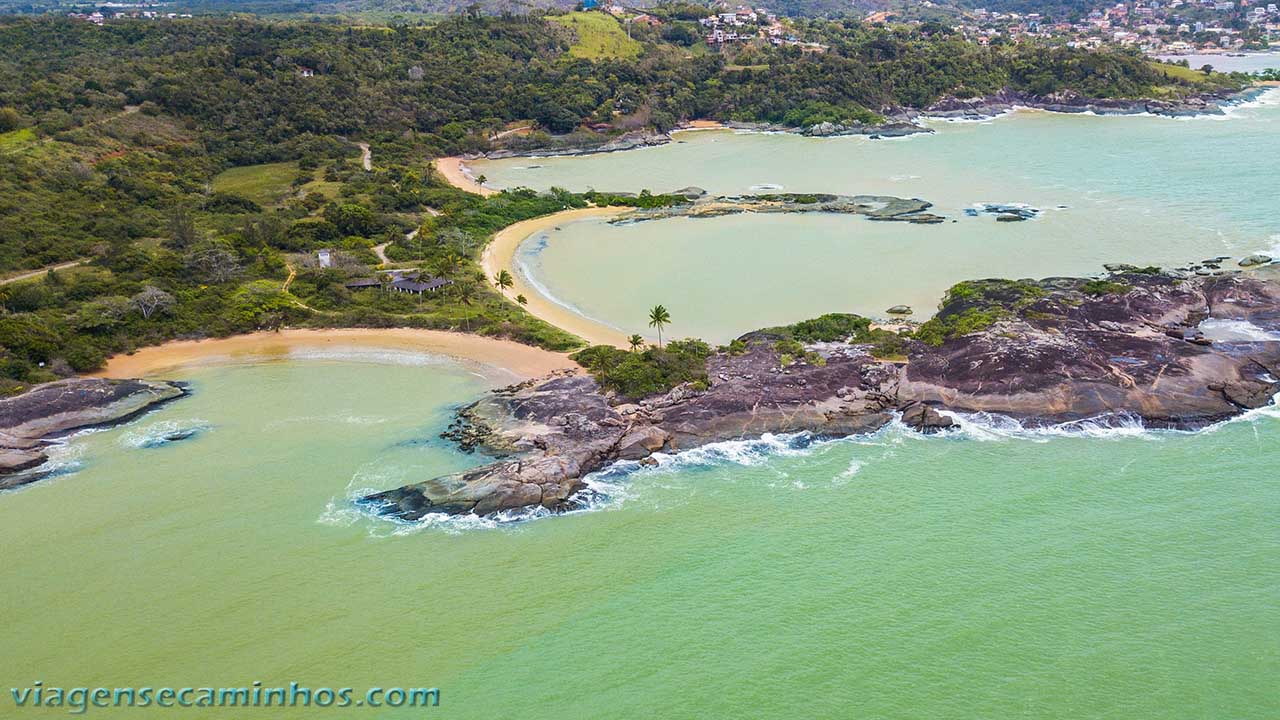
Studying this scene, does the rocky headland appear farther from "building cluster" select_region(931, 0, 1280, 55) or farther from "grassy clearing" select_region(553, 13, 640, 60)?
"building cluster" select_region(931, 0, 1280, 55)

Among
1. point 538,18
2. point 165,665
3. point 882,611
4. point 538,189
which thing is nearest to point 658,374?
point 882,611

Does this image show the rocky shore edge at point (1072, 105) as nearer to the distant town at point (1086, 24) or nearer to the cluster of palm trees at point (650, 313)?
the distant town at point (1086, 24)

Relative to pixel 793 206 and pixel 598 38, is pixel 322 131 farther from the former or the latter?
pixel 598 38

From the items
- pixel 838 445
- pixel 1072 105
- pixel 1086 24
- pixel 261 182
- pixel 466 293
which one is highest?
pixel 1086 24

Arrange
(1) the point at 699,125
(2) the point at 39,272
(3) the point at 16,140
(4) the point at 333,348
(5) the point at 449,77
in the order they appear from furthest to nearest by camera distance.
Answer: (1) the point at 699,125, (5) the point at 449,77, (3) the point at 16,140, (2) the point at 39,272, (4) the point at 333,348

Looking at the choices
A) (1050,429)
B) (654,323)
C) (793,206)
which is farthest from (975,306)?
(793,206)

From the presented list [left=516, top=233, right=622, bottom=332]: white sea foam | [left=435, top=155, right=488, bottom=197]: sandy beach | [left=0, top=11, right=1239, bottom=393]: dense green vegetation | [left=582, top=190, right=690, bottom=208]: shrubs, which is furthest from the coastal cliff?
[left=435, top=155, right=488, bottom=197]: sandy beach

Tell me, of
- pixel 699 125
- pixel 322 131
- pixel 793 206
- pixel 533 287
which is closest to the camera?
pixel 533 287
